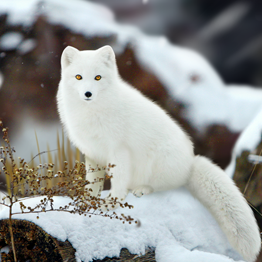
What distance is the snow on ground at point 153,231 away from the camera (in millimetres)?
1503

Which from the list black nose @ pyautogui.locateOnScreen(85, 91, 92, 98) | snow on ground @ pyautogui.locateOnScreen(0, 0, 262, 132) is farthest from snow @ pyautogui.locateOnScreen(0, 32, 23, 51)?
black nose @ pyautogui.locateOnScreen(85, 91, 92, 98)

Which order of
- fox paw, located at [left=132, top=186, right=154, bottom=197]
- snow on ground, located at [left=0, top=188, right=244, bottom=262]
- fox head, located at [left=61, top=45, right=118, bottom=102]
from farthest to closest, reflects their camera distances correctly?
fox paw, located at [left=132, top=186, right=154, bottom=197] → fox head, located at [left=61, top=45, right=118, bottom=102] → snow on ground, located at [left=0, top=188, right=244, bottom=262]

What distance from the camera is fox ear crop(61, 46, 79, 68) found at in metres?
1.73

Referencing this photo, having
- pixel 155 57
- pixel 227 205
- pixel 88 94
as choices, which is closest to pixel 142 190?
pixel 227 205

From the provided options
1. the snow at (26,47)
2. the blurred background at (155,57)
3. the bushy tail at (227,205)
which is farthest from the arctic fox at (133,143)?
the snow at (26,47)

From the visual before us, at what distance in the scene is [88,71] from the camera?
5.47ft

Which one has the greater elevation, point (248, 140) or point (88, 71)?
point (88, 71)

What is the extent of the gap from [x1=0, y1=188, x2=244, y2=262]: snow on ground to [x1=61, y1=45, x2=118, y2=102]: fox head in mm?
744

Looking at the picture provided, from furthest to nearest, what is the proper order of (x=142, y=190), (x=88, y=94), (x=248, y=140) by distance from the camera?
(x=248, y=140), (x=142, y=190), (x=88, y=94)

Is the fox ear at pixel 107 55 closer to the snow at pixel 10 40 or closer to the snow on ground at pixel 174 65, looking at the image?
the snow on ground at pixel 174 65

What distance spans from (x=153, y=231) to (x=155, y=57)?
1853mm

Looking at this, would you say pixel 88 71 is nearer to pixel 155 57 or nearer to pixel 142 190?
pixel 142 190

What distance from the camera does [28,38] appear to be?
2.83 meters

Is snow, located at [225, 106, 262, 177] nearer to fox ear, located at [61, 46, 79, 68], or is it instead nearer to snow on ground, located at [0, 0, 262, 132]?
snow on ground, located at [0, 0, 262, 132]
